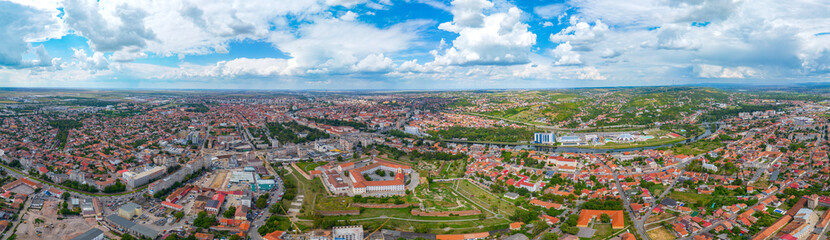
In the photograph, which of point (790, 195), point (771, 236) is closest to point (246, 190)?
point (771, 236)

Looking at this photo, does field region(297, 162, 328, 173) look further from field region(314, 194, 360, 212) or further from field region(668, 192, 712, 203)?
field region(668, 192, 712, 203)

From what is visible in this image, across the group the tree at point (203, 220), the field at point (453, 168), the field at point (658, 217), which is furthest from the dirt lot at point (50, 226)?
the field at point (658, 217)

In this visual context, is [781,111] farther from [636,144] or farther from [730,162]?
[730,162]

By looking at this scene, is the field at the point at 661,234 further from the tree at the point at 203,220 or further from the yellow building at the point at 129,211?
the yellow building at the point at 129,211

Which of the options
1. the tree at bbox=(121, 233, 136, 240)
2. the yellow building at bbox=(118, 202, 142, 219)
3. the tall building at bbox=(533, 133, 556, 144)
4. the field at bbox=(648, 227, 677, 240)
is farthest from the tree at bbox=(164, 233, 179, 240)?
the tall building at bbox=(533, 133, 556, 144)

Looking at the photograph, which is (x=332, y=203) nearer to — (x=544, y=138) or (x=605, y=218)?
(x=605, y=218)

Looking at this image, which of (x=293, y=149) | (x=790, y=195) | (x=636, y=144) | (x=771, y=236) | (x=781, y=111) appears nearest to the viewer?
(x=771, y=236)

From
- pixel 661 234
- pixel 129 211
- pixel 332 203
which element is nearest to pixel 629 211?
pixel 661 234
